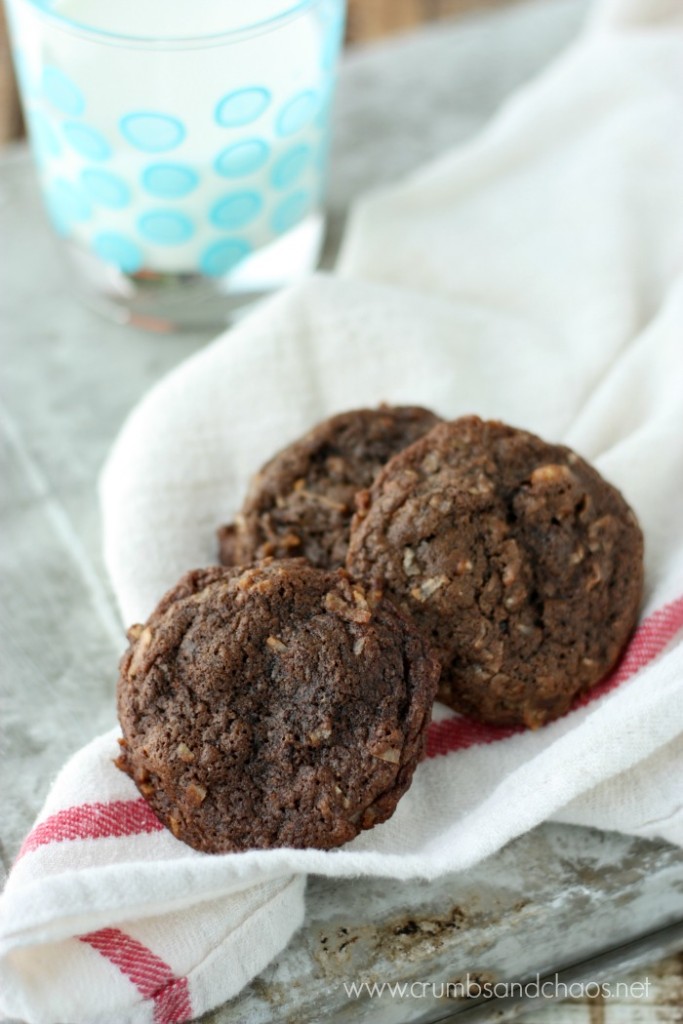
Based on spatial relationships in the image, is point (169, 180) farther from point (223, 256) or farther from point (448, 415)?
point (448, 415)

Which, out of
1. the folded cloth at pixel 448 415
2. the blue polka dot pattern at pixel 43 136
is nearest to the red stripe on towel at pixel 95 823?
the folded cloth at pixel 448 415

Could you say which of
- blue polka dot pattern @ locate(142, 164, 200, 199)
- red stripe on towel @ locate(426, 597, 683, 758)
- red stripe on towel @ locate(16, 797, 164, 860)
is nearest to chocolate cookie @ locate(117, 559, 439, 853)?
red stripe on towel @ locate(16, 797, 164, 860)

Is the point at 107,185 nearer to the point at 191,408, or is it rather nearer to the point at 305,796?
the point at 191,408

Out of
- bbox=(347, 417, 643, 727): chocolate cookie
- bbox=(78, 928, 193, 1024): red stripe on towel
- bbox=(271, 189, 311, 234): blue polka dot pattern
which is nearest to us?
bbox=(78, 928, 193, 1024): red stripe on towel

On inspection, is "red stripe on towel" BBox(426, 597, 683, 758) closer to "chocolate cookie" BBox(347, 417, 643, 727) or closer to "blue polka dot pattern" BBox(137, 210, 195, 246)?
"chocolate cookie" BBox(347, 417, 643, 727)

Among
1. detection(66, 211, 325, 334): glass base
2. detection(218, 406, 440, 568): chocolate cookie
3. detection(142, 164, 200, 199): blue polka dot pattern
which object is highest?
detection(142, 164, 200, 199): blue polka dot pattern
